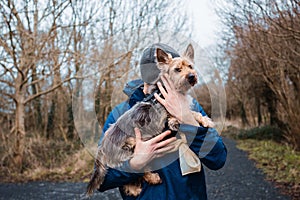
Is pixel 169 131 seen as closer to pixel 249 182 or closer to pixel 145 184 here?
pixel 145 184

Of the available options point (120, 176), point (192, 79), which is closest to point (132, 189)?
point (120, 176)

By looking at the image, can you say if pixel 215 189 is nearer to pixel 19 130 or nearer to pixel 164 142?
pixel 19 130

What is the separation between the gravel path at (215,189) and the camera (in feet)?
32.6

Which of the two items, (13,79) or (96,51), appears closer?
(96,51)

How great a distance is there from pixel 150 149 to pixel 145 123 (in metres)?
0.21

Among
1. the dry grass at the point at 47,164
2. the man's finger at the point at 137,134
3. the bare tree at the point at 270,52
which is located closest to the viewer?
the man's finger at the point at 137,134

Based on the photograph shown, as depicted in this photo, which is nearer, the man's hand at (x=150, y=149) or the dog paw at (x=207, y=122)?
the man's hand at (x=150, y=149)

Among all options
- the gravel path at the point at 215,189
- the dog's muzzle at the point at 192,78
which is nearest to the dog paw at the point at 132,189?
the dog's muzzle at the point at 192,78

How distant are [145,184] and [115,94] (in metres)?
1.25

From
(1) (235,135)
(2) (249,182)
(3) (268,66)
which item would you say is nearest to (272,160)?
(2) (249,182)

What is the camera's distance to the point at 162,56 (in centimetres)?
265

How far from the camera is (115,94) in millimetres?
3645

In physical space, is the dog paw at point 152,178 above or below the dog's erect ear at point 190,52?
below

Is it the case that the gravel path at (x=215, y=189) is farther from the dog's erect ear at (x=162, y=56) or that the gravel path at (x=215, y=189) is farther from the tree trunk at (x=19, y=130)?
the dog's erect ear at (x=162, y=56)
